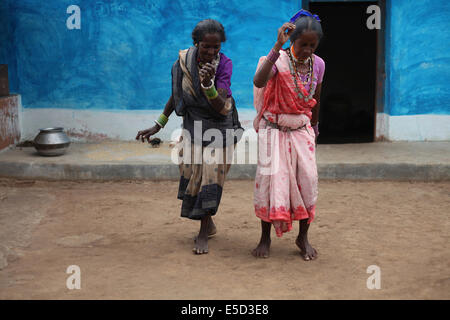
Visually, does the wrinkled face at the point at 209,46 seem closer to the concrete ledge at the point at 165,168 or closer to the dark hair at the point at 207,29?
the dark hair at the point at 207,29

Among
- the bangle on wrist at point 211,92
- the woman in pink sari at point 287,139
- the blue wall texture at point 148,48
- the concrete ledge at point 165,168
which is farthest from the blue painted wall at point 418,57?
the bangle on wrist at point 211,92

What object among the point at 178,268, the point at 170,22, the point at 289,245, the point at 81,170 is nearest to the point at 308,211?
the point at 289,245

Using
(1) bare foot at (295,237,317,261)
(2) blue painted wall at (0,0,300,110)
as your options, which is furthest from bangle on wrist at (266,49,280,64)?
(2) blue painted wall at (0,0,300,110)

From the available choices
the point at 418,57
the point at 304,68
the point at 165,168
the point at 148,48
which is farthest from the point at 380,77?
the point at 304,68

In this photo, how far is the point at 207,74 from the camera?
349 centimetres

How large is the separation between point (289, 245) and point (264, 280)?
2.61 feet

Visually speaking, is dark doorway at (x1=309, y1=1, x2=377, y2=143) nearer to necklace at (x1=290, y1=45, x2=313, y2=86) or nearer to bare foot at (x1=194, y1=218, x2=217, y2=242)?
bare foot at (x1=194, y1=218, x2=217, y2=242)

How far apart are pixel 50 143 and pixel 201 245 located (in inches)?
128

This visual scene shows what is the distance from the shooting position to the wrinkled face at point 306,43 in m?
3.48

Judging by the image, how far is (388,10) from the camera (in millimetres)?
7238

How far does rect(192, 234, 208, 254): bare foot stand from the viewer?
4.00 metres

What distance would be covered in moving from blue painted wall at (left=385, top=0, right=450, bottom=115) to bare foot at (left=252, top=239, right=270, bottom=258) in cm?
420

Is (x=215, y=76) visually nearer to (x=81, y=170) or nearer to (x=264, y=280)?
(x=264, y=280)

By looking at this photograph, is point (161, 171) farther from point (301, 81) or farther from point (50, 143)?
point (301, 81)
